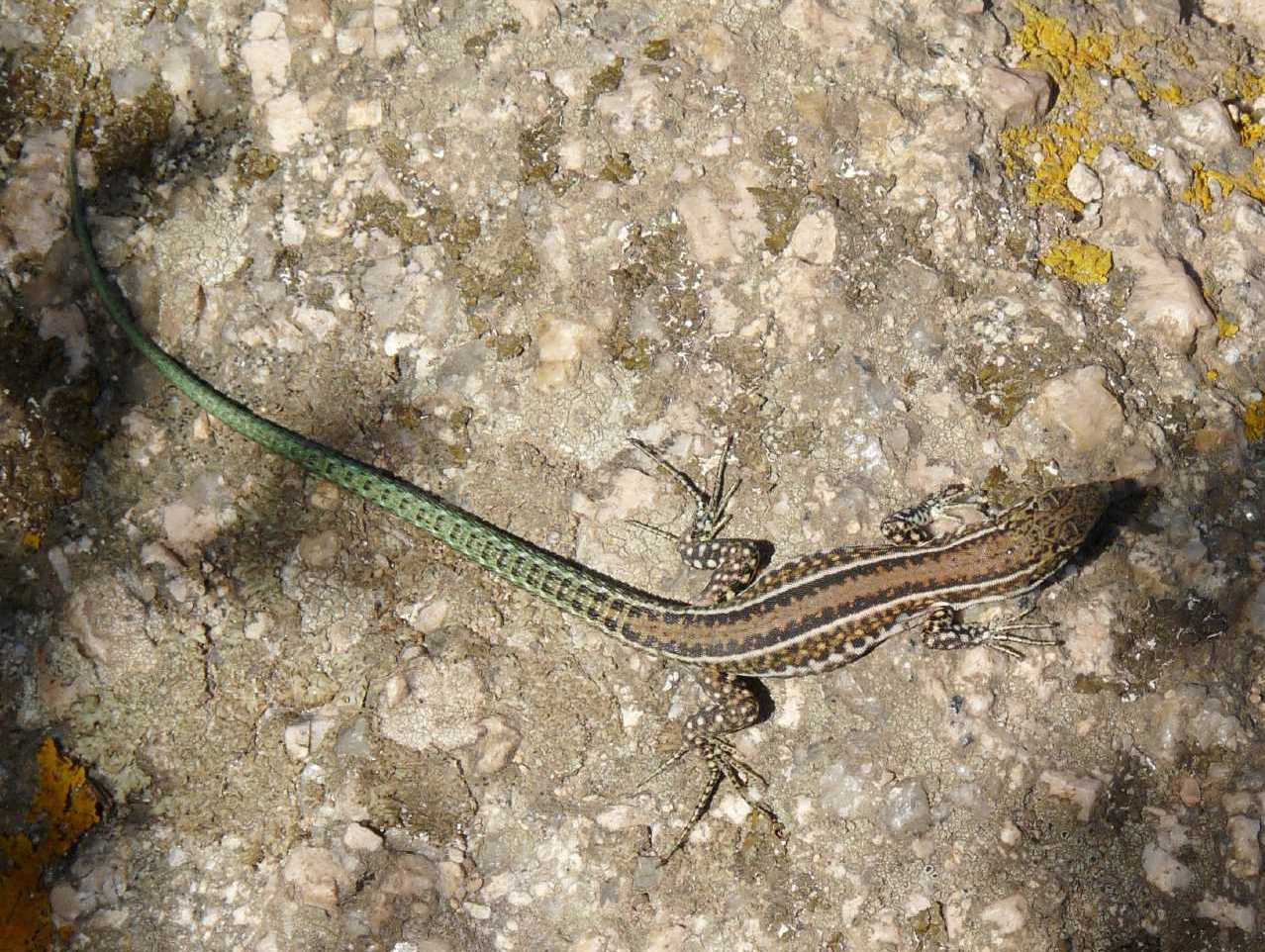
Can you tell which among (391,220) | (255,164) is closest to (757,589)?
(391,220)

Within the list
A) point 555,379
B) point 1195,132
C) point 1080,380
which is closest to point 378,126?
point 555,379

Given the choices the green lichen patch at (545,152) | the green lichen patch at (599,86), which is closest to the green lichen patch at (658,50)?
the green lichen patch at (599,86)

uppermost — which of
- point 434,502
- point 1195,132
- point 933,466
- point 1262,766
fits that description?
point 1195,132

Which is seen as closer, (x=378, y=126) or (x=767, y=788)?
(x=767, y=788)

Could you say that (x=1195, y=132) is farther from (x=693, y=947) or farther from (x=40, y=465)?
(x=40, y=465)

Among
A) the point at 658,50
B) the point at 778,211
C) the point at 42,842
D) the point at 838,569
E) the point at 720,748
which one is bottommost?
the point at 42,842

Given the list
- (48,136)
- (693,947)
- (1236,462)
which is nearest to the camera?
(693,947)

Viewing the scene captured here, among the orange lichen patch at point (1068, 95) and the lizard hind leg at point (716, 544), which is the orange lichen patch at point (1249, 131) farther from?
the lizard hind leg at point (716, 544)

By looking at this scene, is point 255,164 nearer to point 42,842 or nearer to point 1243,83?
point 42,842
